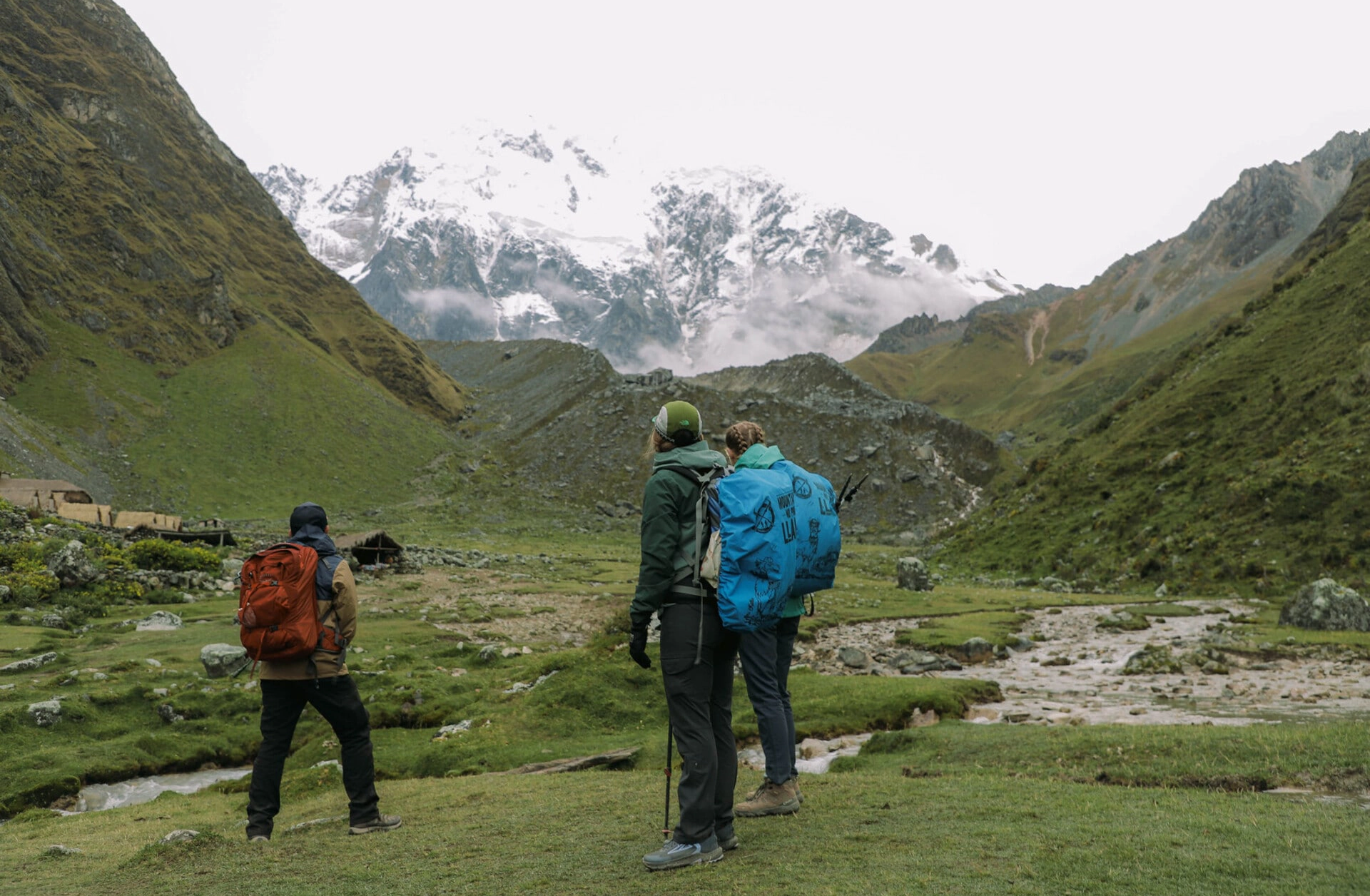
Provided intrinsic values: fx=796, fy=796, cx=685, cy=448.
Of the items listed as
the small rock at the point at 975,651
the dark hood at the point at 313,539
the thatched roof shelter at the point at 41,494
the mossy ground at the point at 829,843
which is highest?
the thatched roof shelter at the point at 41,494

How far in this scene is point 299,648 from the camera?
32.8 ft

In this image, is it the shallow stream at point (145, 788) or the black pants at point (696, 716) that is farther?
the shallow stream at point (145, 788)

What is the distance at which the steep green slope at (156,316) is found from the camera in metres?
94.8

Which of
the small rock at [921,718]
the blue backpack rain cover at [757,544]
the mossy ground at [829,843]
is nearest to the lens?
the mossy ground at [829,843]

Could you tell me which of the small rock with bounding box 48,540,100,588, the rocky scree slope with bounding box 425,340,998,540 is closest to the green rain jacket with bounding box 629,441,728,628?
the small rock with bounding box 48,540,100,588

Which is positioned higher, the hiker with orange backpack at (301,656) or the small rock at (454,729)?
the hiker with orange backpack at (301,656)

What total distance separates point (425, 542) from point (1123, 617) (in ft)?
197

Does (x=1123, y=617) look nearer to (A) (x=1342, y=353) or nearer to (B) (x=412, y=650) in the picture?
(A) (x=1342, y=353)

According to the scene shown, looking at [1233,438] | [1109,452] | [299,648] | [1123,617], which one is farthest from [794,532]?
[1109,452]

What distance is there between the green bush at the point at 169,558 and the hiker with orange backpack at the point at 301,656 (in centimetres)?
3471

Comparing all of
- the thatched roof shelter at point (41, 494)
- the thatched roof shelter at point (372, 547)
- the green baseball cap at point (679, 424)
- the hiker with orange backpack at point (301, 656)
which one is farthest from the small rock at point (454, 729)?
the thatched roof shelter at point (41, 494)

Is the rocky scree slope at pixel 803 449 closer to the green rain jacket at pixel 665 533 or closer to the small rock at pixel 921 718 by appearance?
the small rock at pixel 921 718

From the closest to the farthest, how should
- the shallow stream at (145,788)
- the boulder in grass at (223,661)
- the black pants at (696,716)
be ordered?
the black pants at (696,716)
the shallow stream at (145,788)
the boulder in grass at (223,661)

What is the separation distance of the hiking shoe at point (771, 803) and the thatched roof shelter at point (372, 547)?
47.2m
